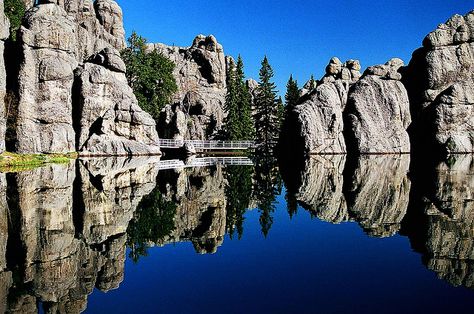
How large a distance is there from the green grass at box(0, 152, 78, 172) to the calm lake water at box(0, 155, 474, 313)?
1515 centimetres

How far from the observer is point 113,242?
11102 mm

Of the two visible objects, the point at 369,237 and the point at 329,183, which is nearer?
the point at 369,237

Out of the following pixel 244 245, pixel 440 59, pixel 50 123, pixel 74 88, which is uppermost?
pixel 440 59

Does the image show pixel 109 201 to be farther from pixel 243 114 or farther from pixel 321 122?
pixel 243 114

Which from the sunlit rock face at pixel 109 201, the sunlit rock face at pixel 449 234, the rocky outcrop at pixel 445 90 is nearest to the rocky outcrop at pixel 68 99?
the sunlit rock face at pixel 109 201

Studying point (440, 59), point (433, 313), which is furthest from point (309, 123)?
point (433, 313)

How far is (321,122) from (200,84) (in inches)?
1436

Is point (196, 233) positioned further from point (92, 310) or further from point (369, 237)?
point (92, 310)

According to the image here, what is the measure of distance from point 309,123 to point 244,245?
143 ft

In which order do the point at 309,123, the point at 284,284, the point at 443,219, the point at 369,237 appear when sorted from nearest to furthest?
1. the point at 284,284
2. the point at 369,237
3. the point at 443,219
4. the point at 309,123

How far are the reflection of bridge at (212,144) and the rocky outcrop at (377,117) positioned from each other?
56.0 ft

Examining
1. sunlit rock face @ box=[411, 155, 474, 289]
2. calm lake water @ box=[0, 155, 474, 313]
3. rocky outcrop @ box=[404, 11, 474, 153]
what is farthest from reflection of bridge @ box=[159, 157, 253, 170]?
rocky outcrop @ box=[404, 11, 474, 153]

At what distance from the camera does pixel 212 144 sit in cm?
6581

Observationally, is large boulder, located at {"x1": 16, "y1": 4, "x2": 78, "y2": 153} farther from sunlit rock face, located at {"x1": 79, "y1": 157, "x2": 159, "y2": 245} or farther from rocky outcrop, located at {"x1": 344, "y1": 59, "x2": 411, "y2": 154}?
rocky outcrop, located at {"x1": 344, "y1": 59, "x2": 411, "y2": 154}
